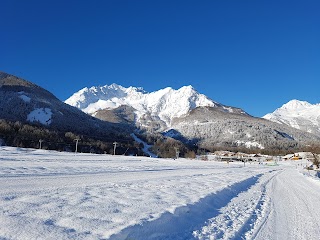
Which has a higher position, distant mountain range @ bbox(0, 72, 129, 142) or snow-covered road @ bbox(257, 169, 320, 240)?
distant mountain range @ bbox(0, 72, 129, 142)

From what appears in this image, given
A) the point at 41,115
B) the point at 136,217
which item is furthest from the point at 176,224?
the point at 41,115

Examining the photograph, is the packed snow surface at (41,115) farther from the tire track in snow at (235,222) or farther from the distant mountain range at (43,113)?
the tire track in snow at (235,222)

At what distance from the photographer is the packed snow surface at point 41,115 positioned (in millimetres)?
160225

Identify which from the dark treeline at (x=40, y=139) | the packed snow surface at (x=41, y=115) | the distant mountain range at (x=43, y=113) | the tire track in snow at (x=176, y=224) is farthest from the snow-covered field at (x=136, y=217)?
the packed snow surface at (x=41, y=115)

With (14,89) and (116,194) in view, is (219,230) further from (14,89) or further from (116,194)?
(14,89)

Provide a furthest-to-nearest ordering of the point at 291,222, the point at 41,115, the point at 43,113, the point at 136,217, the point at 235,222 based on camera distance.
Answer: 1. the point at 43,113
2. the point at 41,115
3. the point at 291,222
4. the point at 235,222
5. the point at 136,217

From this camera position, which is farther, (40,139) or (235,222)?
(40,139)

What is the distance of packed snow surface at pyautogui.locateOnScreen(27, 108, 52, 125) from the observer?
160m

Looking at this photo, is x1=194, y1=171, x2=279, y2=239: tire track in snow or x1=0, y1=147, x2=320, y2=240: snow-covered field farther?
x1=194, y1=171, x2=279, y2=239: tire track in snow

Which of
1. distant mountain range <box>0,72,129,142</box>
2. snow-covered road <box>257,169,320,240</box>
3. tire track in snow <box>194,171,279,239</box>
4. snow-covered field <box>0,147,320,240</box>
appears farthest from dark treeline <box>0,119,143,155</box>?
tire track in snow <box>194,171,279,239</box>

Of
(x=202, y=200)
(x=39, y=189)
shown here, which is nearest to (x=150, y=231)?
(x=202, y=200)

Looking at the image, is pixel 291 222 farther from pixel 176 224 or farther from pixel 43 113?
pixel 43 113

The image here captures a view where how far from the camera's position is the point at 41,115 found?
548 feet

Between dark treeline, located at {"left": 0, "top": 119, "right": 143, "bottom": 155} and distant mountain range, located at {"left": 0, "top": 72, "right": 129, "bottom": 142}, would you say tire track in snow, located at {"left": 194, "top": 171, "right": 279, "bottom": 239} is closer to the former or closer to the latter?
dark treeline, located at {"left": 0, "top": 119, "right": 143, "bottom": 155}
